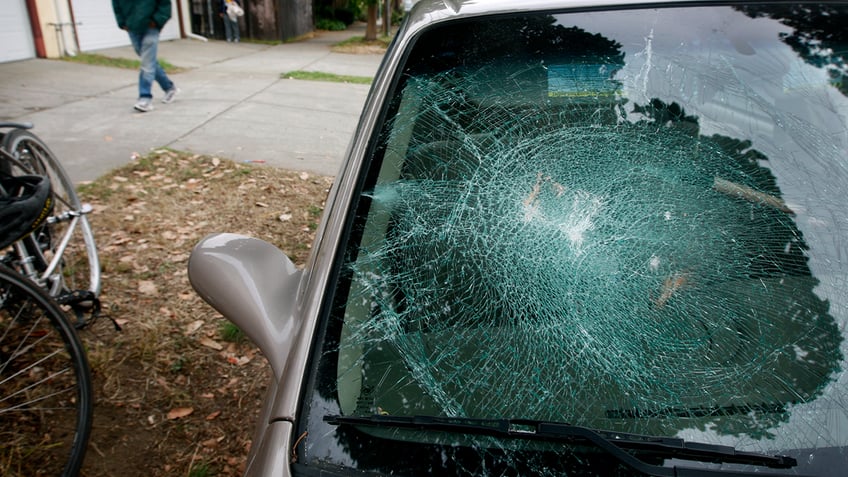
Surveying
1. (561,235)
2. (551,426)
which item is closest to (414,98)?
(561,235)

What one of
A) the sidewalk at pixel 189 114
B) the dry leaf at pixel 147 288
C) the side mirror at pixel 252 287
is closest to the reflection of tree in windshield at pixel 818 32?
the side mirror at pixel 252 287

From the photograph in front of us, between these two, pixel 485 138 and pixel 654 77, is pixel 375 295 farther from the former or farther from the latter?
pixel 654 77

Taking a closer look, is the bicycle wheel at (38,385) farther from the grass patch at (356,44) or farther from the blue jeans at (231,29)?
the blue jeans at (231,29)

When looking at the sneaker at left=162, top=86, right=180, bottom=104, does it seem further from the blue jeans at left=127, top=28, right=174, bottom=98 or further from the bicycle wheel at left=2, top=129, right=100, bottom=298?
the bicycle wheel at left=2, top=129, right=100, bottom=298

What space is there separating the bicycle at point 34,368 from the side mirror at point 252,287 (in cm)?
96

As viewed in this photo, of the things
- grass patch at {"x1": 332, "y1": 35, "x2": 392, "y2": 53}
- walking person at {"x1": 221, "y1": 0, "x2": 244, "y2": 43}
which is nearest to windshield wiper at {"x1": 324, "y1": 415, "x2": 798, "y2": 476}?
grass patch at {"x1": 332, "y1": 35, "x2": 392, "y2": 53}

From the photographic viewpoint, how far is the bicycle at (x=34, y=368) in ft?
7.11

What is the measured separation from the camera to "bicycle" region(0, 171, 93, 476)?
2166mm

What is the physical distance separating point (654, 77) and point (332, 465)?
126cm

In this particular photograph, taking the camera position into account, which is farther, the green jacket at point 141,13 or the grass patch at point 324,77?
the grass patch at point 324,77

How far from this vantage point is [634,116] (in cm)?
157

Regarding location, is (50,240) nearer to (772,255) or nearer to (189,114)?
(772,255)

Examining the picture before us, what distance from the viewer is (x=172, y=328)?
3.35 m

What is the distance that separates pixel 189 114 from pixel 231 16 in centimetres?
973
